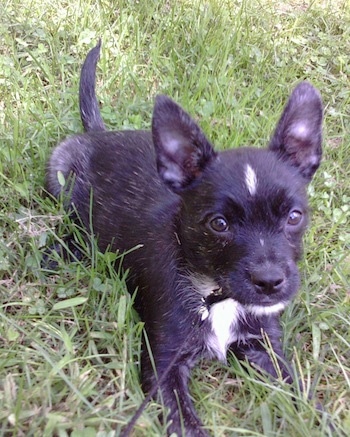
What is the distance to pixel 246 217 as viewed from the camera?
232 centimetres

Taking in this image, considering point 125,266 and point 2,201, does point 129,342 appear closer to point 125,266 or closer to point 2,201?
point 125,266

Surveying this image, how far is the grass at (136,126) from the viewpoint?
239cm

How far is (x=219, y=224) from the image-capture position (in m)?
2.38

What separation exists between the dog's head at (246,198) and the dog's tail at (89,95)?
4.36 feet

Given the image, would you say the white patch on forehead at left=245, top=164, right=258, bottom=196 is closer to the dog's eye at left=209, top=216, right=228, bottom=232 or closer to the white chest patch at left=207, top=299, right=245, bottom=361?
the dog's eye at left=209, top=216, right=228, bottom=232

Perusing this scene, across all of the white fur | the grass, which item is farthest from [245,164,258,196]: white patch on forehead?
the grass

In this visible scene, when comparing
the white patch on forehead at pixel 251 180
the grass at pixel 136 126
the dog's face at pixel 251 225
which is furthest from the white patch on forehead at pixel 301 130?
the grass at pixel 136 126

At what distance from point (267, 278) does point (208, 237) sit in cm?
31

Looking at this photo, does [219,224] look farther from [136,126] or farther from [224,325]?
[136,126]

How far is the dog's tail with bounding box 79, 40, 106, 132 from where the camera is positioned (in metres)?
3.64

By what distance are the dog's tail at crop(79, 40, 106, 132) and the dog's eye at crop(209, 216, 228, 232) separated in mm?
1654

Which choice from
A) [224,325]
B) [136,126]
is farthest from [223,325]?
[136,126]

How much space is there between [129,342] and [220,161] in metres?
0.93

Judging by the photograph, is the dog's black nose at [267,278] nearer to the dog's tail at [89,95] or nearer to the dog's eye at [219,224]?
the dog's eye at [219,224]
